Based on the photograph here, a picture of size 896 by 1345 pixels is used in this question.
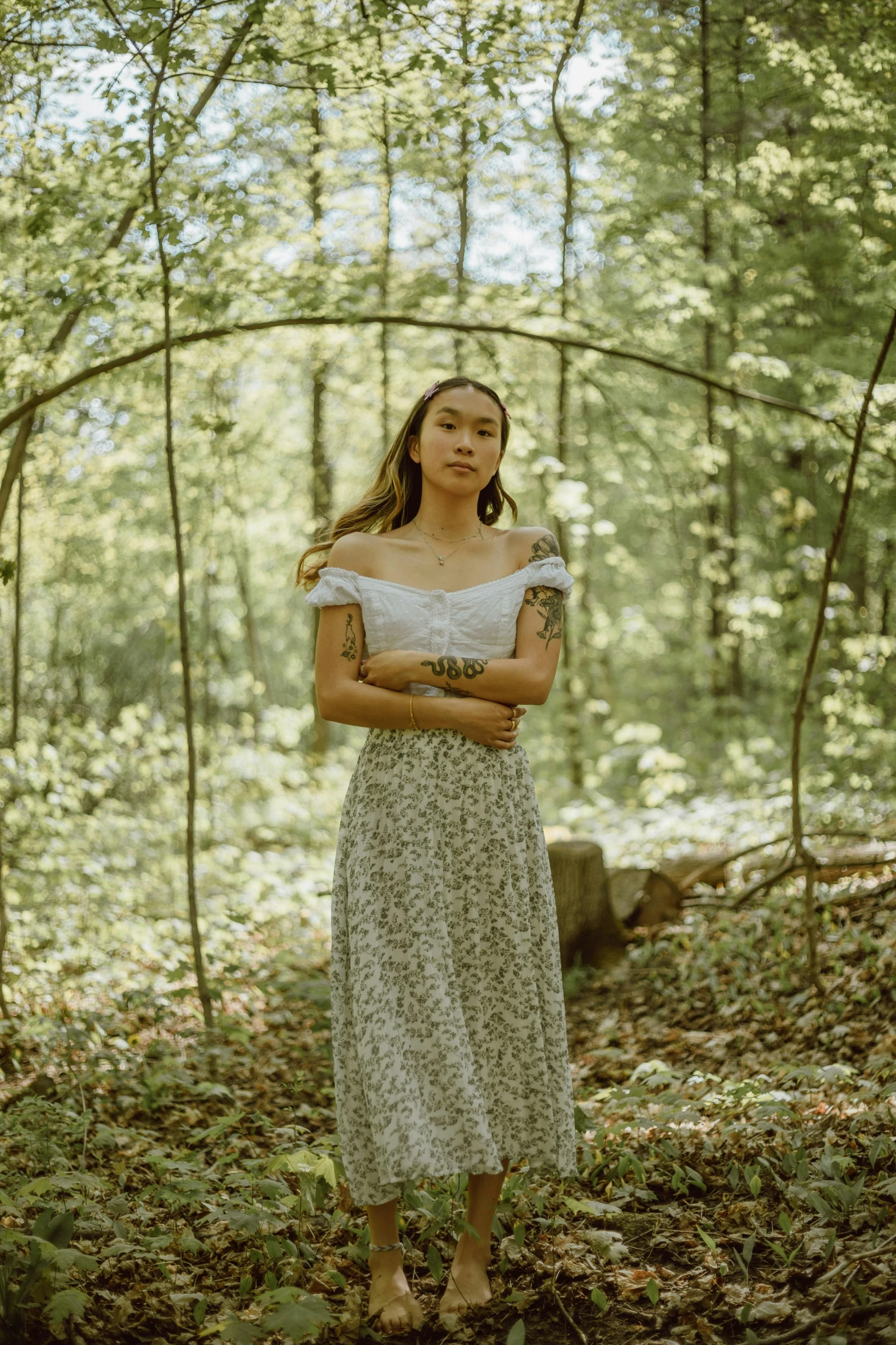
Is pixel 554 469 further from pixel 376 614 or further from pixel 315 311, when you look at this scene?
pixel 376 614

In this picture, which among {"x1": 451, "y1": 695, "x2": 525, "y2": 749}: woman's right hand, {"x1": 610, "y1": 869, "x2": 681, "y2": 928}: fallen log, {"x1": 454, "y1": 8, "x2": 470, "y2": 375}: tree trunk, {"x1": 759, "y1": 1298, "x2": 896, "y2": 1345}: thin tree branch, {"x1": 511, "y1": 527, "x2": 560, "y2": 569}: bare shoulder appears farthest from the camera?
{"x1": 610, "y1": 869, "x2": 681, "y2": 928}: fallen log

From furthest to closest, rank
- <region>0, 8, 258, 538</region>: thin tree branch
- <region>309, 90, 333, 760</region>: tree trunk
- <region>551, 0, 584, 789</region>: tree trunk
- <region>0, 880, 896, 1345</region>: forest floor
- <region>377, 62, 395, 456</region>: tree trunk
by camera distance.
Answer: <region>309, 90, 333, 760</region>: tree trunk < <region>551, 0, 584, 789</region>: tree trunk < <region>377, 62, 395, 456</region>: tree trunk < <region>0, 8, 258, 538</region>: thin tree branch < <region>0, 880, 896, 1345</region>: forest floor

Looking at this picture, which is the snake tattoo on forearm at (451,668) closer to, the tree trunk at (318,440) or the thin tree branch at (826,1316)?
the thin tree branch at (826,1316)

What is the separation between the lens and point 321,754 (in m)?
11.4

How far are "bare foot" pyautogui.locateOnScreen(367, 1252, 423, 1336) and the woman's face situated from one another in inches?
79.9

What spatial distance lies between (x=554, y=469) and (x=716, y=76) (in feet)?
8.65

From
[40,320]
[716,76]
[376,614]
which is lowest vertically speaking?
[376,614]

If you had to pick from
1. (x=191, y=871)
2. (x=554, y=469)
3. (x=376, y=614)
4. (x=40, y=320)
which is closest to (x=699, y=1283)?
(x=376, y=614)

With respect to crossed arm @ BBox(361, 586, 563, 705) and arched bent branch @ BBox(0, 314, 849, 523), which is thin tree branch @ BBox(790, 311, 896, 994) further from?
crossed arm @ BBox(361, 586, 563, 705)

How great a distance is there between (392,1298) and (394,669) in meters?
1.57

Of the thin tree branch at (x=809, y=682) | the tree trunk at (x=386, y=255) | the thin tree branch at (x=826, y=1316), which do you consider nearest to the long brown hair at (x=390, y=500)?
the tree trunk at (x=386, y=255)

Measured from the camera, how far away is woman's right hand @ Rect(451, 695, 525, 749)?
103 inches

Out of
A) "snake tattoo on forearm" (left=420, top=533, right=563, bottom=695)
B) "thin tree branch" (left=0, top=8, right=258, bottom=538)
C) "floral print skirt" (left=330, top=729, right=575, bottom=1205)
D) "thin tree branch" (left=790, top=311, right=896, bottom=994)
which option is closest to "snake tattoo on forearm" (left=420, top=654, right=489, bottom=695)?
"snake tattoo on forearm" (left=420, top=533, right=563, bottom=695)

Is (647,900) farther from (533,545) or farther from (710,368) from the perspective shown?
(710,368)
